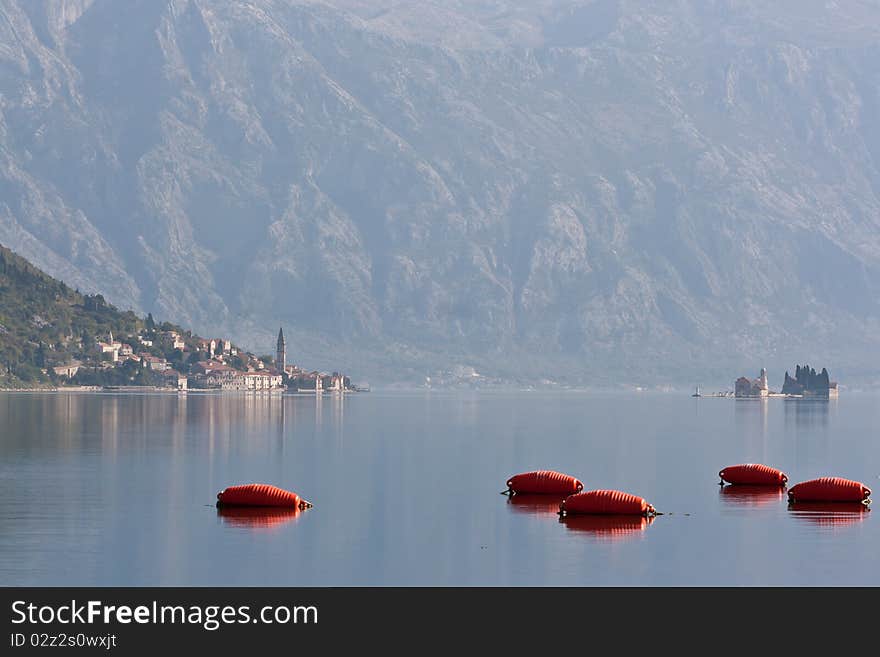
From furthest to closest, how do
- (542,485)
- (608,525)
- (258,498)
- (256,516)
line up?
(542,485) < (258,498) < (256,516) < (608,525)

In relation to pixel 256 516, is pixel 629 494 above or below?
above

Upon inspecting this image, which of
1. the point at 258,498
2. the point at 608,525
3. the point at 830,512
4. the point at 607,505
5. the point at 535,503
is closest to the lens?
the point at 608,525

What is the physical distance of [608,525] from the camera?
9506 centimetres

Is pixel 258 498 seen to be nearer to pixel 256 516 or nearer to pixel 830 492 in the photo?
pixel 256 516

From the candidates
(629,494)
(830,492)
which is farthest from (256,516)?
(830,492)

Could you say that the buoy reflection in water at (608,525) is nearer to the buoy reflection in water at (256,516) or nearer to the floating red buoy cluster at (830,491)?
the buoy reflection in water at (256,516)

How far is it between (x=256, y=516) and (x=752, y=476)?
40.9 m

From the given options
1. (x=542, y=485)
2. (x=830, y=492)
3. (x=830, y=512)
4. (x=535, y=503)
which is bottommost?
(x=535, y=503)

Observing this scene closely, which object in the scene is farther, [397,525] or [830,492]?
[830,492]

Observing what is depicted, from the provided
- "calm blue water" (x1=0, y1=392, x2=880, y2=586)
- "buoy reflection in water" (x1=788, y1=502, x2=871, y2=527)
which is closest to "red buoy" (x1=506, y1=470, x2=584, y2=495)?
"calm blue water" (x1=0, y1=392, x2=880, y2=586)
